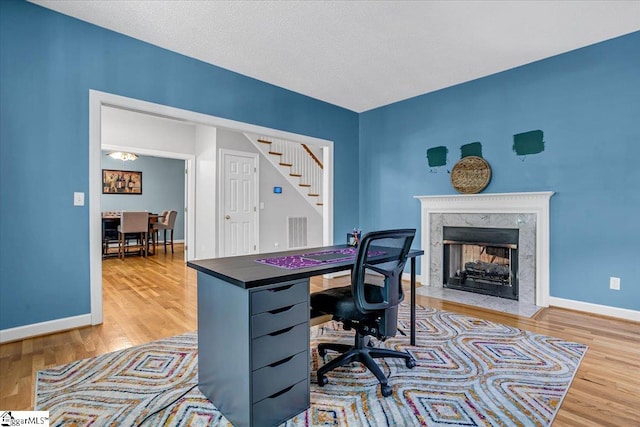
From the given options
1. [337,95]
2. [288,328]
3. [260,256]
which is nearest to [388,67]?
[337,95]

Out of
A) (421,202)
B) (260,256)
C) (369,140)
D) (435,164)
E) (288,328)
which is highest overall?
(369,140)

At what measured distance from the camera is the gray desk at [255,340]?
1448mm

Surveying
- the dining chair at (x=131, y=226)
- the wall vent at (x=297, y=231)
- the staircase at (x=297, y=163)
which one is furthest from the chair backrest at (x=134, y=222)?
the wall vent at (x=297, y=231)

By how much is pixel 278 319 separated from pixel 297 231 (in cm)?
518

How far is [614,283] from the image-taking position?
9.94 feet

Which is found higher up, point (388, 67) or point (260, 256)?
point (388, 67)

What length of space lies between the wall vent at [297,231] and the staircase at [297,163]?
46 cm

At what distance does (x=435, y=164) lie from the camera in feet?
14.1

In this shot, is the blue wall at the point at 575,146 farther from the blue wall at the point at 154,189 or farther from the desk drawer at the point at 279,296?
the blue wall at the point at 154,189

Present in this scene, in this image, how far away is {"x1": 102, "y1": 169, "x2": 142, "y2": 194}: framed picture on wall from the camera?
25.9 feet

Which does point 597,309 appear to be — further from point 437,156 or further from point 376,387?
point 376,387

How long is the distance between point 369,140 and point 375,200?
95 centimetres

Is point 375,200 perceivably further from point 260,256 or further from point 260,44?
point 260,256

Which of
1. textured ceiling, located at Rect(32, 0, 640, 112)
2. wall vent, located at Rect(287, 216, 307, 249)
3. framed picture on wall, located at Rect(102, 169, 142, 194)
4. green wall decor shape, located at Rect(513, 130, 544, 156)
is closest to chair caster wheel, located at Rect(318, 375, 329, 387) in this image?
textured ceiling, located at Rect(32, 0, 640, 112)
